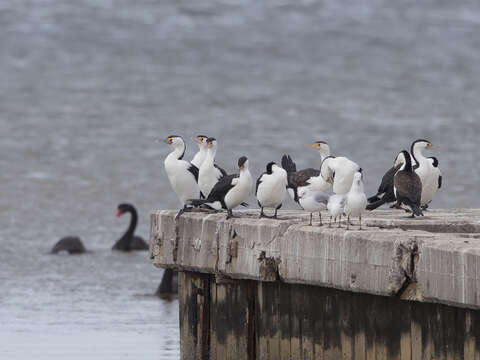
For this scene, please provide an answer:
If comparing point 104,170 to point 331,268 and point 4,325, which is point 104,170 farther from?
point 331,268

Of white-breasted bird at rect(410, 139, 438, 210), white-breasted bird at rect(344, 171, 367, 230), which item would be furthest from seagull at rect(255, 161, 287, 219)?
white-breasted bird at rect(410, 139, 438, 210)

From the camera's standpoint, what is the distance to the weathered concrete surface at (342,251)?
33.2 feet

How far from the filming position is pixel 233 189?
13.1 m

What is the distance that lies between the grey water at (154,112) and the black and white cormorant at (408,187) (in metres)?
2.92

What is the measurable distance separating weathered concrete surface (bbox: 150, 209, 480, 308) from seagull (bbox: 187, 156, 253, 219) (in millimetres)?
144

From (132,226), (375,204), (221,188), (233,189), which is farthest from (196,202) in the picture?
(132,226)

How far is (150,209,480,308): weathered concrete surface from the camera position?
10.1 metres

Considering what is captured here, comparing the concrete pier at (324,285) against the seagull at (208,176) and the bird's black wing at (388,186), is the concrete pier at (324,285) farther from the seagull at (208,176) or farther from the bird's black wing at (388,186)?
the seagull at (208,176)

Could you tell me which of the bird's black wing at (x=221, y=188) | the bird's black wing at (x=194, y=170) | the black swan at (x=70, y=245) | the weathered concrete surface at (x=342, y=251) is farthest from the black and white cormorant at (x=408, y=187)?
the black swan at (x=70, y=245)

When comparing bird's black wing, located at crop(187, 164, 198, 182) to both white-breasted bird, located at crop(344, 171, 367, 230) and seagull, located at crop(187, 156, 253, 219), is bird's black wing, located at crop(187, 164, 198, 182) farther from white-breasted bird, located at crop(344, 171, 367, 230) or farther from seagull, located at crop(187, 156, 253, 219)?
white-breasted bird, located at crop(344, 171, 367, 230)

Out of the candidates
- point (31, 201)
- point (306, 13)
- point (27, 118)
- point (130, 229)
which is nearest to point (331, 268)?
point (130, 229)

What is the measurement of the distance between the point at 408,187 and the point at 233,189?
171 cm

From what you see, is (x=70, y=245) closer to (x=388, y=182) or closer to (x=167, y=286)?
(x=167, y=286)

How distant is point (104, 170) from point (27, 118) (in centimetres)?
870
